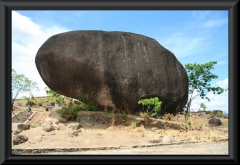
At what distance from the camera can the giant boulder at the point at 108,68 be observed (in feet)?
41.0

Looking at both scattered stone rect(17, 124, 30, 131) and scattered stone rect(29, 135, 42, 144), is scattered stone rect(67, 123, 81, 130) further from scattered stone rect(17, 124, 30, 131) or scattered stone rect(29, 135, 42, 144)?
scattered stone rect(29, 135, 42, 144)

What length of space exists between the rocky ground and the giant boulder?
1.01m

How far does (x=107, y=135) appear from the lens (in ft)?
34.4

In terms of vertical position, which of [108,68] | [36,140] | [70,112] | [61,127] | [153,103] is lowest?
[36,140]

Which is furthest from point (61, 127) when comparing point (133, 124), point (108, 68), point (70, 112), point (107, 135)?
point (108, 68)

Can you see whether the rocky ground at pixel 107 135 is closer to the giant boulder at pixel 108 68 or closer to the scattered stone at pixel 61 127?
the scattered stone at pixel 61 127

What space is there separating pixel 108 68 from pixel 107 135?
3295 millimetres

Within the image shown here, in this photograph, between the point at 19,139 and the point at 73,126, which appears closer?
the point at 19,139

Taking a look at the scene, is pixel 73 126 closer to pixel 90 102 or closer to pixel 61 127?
pixel 61 127

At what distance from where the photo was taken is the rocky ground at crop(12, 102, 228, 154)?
842cm
